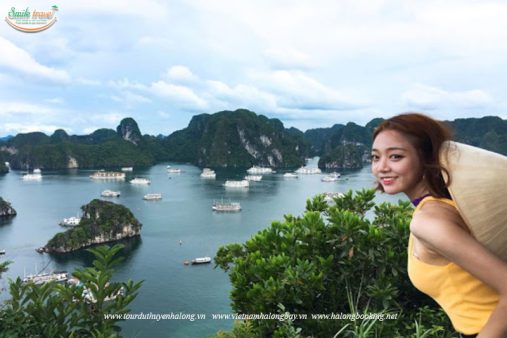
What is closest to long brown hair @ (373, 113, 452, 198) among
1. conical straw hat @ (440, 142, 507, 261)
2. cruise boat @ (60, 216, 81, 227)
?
conical straw hat @ (440, 142, 507, 261)

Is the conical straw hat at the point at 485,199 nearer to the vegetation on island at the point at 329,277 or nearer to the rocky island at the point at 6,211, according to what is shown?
the vegetation on island at the point at 329,277

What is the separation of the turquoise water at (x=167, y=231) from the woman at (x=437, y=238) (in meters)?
2.08

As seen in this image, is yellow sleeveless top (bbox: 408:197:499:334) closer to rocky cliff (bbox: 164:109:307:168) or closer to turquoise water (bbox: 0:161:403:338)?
turquoise water (bbox: 0:161:403:338)

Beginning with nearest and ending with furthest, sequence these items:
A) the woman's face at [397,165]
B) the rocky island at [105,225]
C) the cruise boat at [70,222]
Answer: the woman's face at [397,165]
the rocky island at [105,225]
the cruise boat at [70,222]

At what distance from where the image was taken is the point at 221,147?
102812 mm

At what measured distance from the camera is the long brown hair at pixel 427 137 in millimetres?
1142

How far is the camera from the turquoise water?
20234 millimetres

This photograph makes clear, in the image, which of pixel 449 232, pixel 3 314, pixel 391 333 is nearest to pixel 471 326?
pixel 449 232

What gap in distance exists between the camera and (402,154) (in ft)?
3.94

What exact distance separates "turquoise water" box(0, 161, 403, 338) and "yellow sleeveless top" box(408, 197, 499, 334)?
2.06 metres

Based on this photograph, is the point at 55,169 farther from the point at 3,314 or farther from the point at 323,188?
the point at 3,314

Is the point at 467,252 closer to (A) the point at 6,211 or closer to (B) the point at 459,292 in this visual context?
(B) the point at 459,292

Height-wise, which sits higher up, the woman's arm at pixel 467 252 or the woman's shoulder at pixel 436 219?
the woman's shoulder at pixel 436 219

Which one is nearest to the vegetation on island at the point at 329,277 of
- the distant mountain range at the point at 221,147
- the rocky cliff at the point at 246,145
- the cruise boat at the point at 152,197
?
the cruise boat at the point at 152,197
